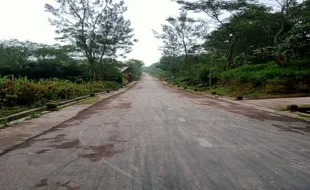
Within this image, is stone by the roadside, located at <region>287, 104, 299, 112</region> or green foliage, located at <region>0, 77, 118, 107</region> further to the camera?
green foliage, located at <region>0, 77, 118, 107</region>

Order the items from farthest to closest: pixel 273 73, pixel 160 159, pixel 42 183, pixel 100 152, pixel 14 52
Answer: pixel 14 52 → pixel 273 73 → pixel 100 152 → pixel 160 159 → pixel 42 183

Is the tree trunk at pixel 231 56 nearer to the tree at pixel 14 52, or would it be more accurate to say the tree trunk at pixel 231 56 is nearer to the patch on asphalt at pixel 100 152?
the patch on asphalt at pixel 100 152

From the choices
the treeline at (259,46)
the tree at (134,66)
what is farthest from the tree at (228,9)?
the tree at (134,66)

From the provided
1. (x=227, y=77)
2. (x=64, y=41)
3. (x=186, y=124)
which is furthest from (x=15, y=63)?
(x=186, y=124)

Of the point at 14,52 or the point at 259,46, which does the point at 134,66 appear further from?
the point at 259,46

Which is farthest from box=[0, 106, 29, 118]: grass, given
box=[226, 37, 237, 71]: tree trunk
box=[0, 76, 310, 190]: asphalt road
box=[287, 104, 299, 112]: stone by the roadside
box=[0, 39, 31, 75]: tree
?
box=[0, 39, 31, 75]: tree

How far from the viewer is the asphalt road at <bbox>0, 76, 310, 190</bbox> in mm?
3750

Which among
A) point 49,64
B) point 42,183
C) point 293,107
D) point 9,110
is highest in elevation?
point 49,64

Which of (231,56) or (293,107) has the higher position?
(231,56)

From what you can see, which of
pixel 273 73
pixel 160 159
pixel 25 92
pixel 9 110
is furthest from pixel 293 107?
pixel 25 92

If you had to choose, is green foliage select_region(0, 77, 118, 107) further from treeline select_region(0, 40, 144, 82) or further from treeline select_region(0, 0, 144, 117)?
treeline select_region(0, 40, 144, 82)

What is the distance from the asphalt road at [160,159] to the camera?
Result: 375 centimetres

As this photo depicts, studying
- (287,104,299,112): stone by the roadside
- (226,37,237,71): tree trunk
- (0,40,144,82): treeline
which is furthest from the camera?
(0,40,144,82): treeline

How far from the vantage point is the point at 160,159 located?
4.78 meters
